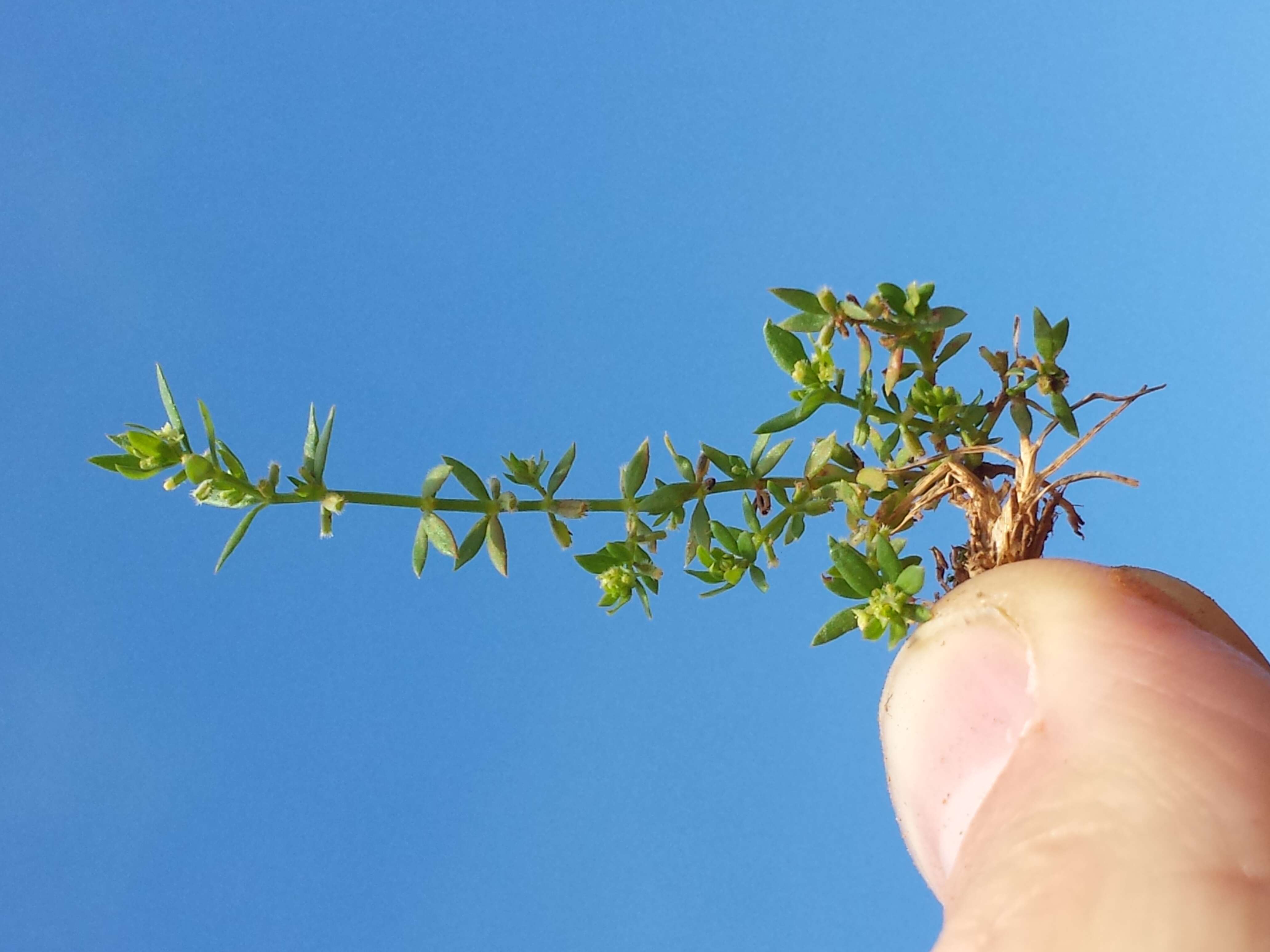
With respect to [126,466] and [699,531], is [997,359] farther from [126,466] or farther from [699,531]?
[126,466]

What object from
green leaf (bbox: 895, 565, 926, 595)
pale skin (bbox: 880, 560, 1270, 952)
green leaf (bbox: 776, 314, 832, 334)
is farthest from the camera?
green leaf (bbox: 776, 314, 832, 334)

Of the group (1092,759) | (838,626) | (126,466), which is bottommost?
(1092,759)

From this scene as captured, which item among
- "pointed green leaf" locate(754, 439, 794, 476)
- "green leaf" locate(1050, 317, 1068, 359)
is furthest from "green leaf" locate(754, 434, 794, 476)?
"green leaf" locate(1050, 317, 1068, 359)

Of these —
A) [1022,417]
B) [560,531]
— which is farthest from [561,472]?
[1022,417]

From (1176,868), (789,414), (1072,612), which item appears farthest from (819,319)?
(1176,868)

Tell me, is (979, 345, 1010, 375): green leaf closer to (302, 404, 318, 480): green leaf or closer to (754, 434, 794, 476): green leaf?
(754, 434, 794, 476): green leaf

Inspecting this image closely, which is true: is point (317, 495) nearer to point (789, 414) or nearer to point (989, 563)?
point (789, 414)

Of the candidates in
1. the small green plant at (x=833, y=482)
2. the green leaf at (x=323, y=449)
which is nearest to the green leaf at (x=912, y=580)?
the small green plant at (x=833, y=482)
